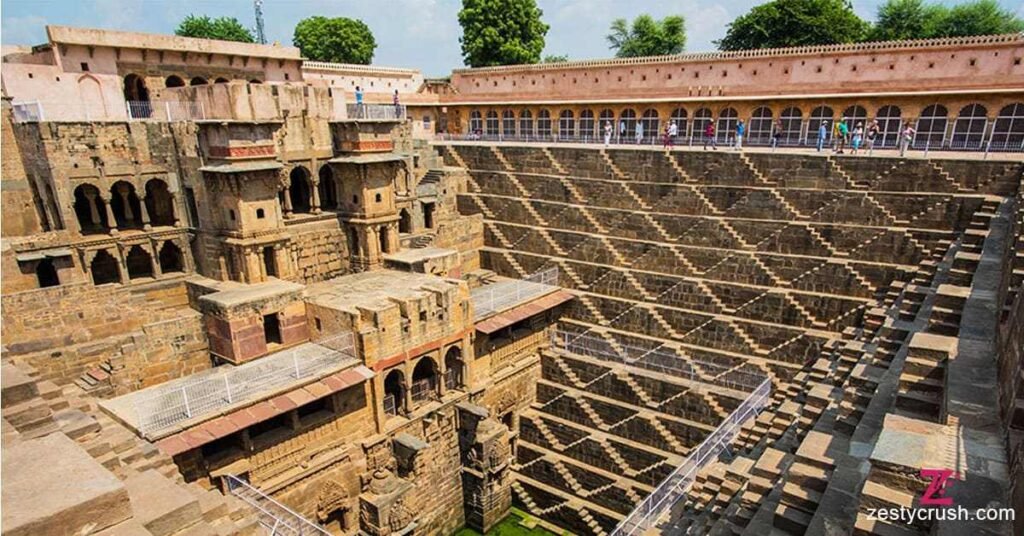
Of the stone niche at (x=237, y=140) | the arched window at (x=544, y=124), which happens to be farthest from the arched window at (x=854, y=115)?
the stone niche at (x=237, y=140)

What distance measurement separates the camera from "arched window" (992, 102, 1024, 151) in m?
20.0

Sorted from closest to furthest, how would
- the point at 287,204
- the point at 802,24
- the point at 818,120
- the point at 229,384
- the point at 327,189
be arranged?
the point at 229,384 < the point at 287,204 < the point at 327,189 < the point at 818,120 < the point at 802,24

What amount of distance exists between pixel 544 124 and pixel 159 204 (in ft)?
63.7

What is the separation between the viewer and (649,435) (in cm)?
1642

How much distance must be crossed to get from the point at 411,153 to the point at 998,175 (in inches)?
749

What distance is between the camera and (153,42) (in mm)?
20141

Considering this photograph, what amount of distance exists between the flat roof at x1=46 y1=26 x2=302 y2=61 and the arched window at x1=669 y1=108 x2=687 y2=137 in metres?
17.7

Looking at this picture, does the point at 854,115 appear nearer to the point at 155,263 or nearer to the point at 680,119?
the point at 680,119

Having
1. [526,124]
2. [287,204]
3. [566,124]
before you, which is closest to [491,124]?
[526,124]

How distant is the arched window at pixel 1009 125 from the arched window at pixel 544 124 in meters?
18.9

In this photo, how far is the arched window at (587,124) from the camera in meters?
29.3

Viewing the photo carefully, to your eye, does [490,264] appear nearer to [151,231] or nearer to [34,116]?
[151,231]

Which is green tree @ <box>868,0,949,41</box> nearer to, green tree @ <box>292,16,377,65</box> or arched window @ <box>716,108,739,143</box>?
arched window @ <box>716,108,739,143</box>

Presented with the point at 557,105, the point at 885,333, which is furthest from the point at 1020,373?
the point at 557,105
